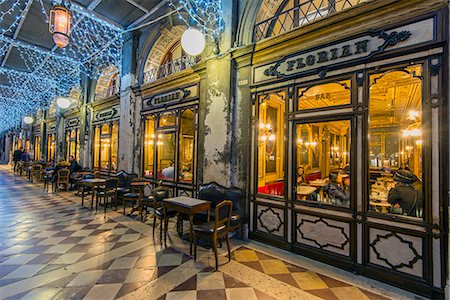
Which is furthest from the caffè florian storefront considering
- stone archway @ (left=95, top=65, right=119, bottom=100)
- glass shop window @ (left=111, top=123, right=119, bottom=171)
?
stone archway @ (left=95, top=65, right=119, bottom=100)

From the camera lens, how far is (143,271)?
2908mm

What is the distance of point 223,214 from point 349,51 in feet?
10.2

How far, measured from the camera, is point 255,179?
4133mm

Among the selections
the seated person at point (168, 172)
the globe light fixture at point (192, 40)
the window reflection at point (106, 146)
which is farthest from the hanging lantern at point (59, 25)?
the window reflection at point (106, 146)

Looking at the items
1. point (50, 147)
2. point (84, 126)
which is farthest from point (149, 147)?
point (50, 147)

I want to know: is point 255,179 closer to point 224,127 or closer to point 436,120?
point 224,127

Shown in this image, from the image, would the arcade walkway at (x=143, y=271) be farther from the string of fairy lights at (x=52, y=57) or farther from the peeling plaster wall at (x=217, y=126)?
the string of fairy lights at (x=52, y=57)

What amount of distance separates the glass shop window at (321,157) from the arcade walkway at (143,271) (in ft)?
4.02

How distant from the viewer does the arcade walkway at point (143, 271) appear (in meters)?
2.46

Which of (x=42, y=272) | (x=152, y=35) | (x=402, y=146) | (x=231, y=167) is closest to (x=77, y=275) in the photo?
(x=42, y=272)

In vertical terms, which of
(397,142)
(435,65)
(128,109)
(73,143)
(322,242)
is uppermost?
(128,109)

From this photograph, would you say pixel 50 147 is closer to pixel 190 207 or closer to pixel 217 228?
pixel 190 207

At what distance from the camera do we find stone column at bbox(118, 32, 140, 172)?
279 inches

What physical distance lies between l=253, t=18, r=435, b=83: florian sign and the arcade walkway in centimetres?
310
